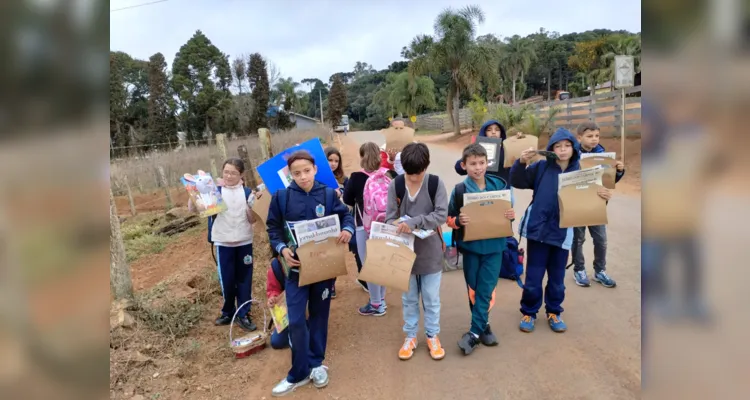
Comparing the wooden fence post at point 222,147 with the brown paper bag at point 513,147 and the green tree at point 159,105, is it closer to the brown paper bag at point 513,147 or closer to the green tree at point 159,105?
the brown paper bag at point 513,147

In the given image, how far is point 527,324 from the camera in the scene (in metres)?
3.76

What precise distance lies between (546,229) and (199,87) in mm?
33286

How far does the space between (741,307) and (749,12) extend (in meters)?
0.40

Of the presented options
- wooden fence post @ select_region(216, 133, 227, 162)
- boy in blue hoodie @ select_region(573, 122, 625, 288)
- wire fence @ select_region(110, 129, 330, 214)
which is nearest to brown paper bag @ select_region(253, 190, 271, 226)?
boy in blue hoodie @ select_region(573, 122, 625, 288)

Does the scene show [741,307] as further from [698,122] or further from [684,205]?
[698,122]

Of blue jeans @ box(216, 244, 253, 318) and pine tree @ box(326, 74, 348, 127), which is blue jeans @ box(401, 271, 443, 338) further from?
pine tree @ box(326, 74, 348, 127)

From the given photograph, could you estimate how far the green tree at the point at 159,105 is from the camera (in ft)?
97.2

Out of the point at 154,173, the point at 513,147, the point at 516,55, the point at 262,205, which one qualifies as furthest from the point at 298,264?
the point at 516,55

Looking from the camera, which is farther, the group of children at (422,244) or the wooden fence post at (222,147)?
the wooden fence post at (222,147)

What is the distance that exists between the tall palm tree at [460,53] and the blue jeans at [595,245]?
2223 centimetres

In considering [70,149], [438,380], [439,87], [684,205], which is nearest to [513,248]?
[438,380]

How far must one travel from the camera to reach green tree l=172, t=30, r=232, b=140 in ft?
102

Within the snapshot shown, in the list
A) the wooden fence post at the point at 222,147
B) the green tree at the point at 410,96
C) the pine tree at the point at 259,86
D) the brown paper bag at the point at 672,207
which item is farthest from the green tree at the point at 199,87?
the brown paper bag at the point at 672,207

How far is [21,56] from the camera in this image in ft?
1.90
